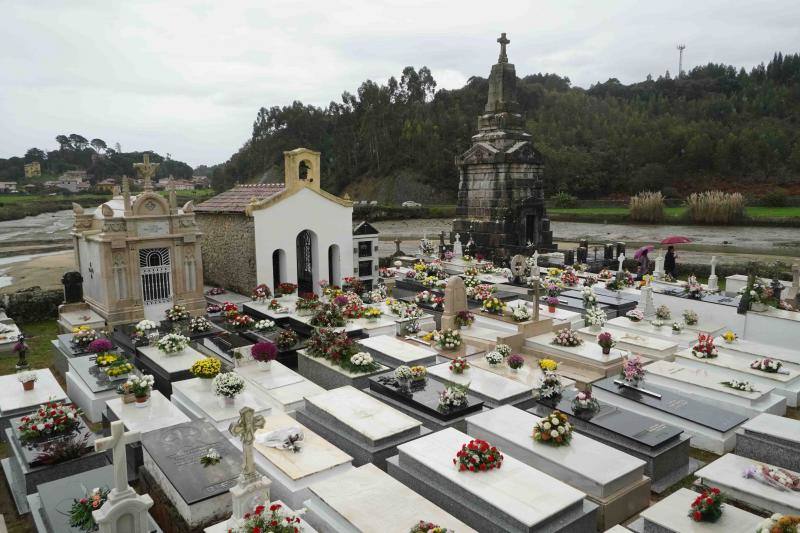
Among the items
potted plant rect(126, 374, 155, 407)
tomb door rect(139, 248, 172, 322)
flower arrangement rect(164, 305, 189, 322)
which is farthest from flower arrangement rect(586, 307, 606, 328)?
tomb door rect(139, 248, 172, 322)

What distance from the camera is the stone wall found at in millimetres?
18906

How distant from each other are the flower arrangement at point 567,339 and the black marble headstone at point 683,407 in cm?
242

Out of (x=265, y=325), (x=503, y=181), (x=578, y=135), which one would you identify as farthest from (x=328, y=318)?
(x=578, y=135)

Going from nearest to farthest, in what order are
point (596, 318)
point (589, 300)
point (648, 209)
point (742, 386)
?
point (742, 386)
point (596, 318)
point (589, 300)
point (648, 209)

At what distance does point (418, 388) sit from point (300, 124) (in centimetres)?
7391

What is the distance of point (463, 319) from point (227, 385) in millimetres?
7074

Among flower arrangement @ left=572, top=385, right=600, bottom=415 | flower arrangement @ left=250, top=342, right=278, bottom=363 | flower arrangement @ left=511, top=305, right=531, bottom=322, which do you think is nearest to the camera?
flower arrangement @ left=572, top=385, right=600, bottom=415

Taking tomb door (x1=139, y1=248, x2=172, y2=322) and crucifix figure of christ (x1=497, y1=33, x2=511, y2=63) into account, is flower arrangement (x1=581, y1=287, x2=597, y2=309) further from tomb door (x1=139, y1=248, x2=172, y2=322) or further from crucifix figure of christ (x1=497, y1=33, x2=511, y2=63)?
crucifix figure of christ (x1=497, y1=33, x2=511, y2=63)

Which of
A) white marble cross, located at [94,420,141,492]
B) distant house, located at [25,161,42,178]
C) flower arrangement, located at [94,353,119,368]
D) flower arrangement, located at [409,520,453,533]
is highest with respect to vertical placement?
distant house, located at [25,161,42,178]

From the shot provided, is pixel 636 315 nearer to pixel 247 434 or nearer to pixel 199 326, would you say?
pixel 199 326

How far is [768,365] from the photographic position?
11.2m

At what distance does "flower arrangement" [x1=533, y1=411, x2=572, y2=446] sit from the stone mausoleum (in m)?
17.2

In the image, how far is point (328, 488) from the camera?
6824 millimetres

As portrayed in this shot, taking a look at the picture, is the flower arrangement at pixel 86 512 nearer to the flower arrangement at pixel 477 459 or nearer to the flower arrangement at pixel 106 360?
the flower arrangement at pixel 477 459
